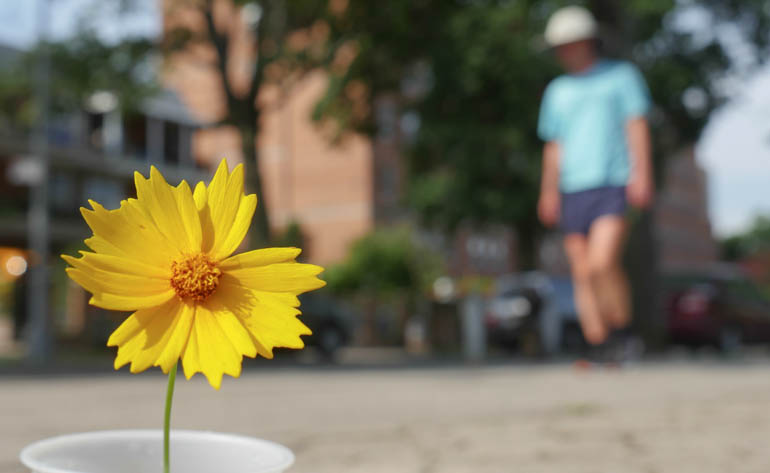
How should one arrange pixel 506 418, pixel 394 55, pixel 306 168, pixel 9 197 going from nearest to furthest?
pixel 506 418 → pixel 394 55 → pixel 9 197 → pixel 306 168

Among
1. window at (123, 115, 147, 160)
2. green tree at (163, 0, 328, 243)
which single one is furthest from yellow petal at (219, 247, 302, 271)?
window at (123, 115, 147, 160)

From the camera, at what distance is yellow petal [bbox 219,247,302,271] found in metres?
1.12

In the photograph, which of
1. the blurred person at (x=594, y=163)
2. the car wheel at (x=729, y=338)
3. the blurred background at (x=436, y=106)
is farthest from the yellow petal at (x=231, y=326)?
the car wheel at (x=729, y=338)

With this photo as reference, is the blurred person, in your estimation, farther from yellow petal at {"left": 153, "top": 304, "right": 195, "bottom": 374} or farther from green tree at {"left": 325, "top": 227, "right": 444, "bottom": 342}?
green tree at {"left": 325, "top": 227, "right": 444, "bottom": 342}

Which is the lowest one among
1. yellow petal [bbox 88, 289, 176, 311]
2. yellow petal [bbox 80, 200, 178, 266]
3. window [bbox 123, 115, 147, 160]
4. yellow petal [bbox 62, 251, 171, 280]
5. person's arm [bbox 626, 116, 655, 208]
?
yellow petal [bbox 88, 289, 176, 311]

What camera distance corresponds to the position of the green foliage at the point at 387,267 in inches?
1318

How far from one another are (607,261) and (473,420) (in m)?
2.16

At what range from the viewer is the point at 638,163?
17.3 feet

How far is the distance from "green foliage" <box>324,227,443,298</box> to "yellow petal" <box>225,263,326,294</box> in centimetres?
3176

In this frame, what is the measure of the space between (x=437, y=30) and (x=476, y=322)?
587 centimetres

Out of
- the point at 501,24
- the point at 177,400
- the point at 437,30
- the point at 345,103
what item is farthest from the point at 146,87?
the point at 177,400

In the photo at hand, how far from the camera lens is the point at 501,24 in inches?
661

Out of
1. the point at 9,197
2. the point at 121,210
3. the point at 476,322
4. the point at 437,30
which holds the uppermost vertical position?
the point at 437,30

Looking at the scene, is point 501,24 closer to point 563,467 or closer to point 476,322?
point 476,322
